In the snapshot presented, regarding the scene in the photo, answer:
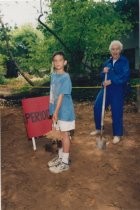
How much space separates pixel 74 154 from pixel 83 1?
987cm

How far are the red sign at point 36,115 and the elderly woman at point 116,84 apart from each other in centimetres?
97

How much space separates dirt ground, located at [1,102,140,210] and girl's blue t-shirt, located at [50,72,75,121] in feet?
2.60

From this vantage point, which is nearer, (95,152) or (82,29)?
(95,152)

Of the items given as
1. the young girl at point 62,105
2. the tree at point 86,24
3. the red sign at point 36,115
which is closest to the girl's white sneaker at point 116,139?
the red sign at point 36,115

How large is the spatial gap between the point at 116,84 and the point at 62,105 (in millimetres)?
1417

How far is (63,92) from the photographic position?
4375 millimetres

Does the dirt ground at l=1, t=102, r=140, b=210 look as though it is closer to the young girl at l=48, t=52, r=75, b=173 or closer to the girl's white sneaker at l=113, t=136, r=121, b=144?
the girl's white sneaker at l=113, t=136, r=121, b=144

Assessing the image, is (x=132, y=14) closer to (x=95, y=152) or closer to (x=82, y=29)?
(x=82, y=29)

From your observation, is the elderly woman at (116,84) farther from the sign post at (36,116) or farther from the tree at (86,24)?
the tree at (86,24)

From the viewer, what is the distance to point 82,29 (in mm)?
13516

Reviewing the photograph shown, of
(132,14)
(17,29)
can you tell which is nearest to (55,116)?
(132,14)

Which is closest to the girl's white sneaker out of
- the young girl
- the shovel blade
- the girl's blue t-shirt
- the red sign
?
the shovel blade

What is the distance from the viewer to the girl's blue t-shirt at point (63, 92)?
14.4 feet

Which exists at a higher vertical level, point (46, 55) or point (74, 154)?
point (46, 55)
